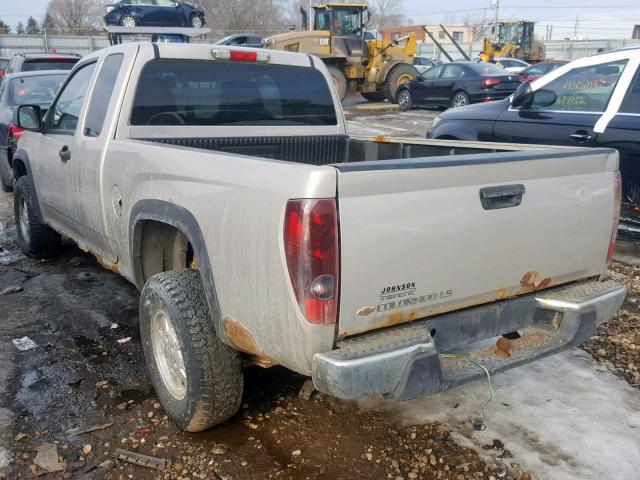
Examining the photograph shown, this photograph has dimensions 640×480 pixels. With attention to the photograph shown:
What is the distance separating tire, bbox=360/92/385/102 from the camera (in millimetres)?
22778

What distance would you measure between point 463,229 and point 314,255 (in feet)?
2.22

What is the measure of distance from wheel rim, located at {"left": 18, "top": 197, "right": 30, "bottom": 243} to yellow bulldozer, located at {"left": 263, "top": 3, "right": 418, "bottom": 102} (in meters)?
15.2

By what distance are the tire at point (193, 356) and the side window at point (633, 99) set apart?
4.52 metres

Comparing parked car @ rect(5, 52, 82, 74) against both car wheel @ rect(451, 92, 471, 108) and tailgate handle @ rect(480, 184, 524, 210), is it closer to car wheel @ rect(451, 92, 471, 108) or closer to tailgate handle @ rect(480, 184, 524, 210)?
tailgate handle @ rect(480, 184, 524, 210)

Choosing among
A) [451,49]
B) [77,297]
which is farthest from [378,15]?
[77,297]

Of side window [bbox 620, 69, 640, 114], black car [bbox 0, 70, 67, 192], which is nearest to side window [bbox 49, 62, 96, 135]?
black car [bbox 0, 70, 67, 192]

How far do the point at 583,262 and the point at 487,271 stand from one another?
0.67m

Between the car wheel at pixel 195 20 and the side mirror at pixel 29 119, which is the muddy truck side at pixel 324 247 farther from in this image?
the car wheel at pixel 195 20

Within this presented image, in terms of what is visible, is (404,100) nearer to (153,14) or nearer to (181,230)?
(153,14)

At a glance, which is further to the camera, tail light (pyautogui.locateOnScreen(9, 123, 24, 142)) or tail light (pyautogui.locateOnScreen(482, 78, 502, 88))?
tail light (pyautogui.locateOnScreen(482, 78, 502, 88))

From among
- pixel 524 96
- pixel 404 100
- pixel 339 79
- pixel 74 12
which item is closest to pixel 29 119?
pixel 524 96

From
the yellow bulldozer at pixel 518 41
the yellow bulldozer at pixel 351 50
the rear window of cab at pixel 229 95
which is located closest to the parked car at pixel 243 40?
the yellow bulldozer at pixel 351 50

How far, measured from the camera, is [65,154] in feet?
14.0

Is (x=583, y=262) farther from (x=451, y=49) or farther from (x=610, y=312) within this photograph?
(x=451, y=49)
